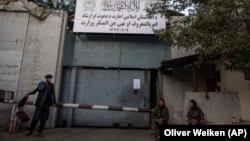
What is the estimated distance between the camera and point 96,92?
10305mm

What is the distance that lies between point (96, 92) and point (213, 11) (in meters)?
5.58

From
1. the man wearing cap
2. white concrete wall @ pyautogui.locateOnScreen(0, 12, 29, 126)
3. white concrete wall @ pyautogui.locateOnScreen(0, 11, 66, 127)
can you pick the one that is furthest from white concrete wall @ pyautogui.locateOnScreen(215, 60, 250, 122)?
white concrete wall @ pyautogui.locateOnScreen(0, 12, 29, 126)

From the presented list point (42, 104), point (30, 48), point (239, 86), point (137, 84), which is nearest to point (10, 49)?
point (30, 48)

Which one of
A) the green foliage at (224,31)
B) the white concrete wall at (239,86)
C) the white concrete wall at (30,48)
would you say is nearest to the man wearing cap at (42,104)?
the white concrete wall at (30,48)

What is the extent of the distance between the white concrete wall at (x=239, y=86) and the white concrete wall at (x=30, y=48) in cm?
620

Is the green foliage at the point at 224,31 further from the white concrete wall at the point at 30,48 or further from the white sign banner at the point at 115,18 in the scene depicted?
the white concrete wall at the point at 30,48

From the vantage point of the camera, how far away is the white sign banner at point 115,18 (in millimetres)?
10305

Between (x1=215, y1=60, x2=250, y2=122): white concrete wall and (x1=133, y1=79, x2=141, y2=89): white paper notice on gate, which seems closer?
(x1=215, y1=60, x2=250, y2=122): white concrete wall

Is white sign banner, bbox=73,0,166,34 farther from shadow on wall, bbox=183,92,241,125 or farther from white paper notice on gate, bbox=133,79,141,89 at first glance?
shadow on wall, bbox=183,92,241,125

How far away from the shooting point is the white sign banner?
10.3 metres

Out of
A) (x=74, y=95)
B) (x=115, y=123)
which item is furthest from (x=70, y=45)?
(x=115, y=123)

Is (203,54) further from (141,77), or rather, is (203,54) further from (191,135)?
(191,135)

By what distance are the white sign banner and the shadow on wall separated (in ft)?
11.2

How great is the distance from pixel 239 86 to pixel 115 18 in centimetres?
538
